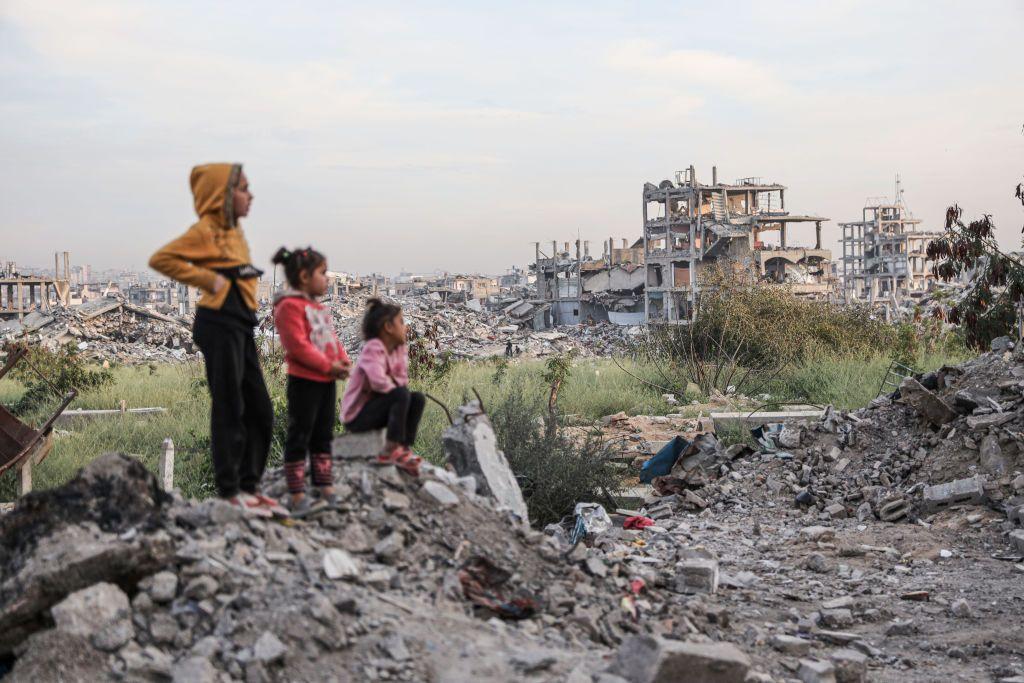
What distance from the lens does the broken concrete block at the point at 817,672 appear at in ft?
15.9

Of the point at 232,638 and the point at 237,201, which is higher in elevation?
the point at 237,201

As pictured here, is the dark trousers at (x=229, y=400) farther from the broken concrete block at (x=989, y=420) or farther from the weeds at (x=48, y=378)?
the weeds at (x=48, y=378)

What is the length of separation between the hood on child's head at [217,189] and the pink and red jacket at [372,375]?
0.93 metres

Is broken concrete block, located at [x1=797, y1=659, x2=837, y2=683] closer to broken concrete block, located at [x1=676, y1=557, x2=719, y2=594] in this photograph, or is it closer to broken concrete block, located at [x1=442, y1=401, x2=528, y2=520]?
broken concrete block, located at [x1=676, y1=557, x2=719, y2=594]

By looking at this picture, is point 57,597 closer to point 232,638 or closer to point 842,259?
point 232,638

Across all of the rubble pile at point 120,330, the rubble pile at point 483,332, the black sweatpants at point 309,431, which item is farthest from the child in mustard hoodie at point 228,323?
the rubble pile at point 483,332

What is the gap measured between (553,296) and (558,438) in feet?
170

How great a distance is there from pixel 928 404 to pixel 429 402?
6146mm

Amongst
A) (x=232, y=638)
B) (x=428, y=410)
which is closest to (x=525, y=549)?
(x=232, y=638)

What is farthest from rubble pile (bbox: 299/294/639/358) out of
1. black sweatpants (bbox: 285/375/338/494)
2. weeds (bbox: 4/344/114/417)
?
black sweatpants (bbox: 285/375/338/494)

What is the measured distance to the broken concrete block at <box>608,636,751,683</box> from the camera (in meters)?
3.90

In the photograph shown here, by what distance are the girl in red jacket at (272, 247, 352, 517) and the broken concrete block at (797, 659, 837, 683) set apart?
2.41 meters

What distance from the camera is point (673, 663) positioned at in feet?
12.8

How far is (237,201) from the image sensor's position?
4707 mm
